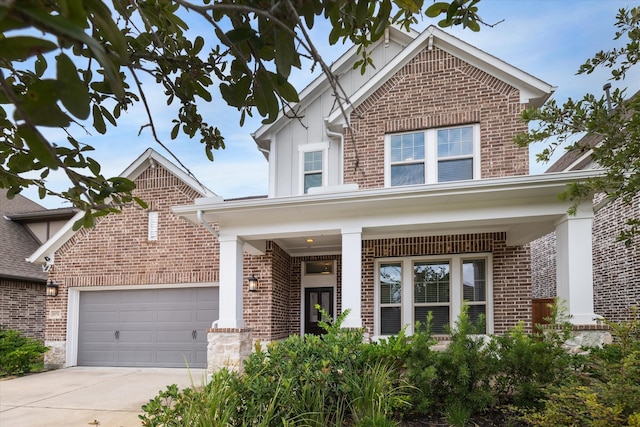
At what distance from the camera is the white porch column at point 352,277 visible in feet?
24.1

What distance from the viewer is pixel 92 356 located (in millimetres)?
11391

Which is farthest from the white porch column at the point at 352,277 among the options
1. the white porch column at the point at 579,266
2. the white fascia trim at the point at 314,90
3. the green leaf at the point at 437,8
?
the green leaf at the point at 437,8

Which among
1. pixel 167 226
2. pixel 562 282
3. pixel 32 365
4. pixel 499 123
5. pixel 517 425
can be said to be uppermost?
pixel 499 123

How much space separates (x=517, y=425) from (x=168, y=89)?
4369 millimetres

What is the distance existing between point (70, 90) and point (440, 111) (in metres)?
9.17

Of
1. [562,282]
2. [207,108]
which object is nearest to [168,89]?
[207,108]

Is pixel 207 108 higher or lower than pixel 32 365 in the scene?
higher

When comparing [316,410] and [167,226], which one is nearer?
[316,410]

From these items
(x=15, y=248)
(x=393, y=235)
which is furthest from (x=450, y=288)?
(x=15, y=248)

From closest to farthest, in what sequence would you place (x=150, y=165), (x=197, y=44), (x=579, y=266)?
1. (x=197, y=44)
2. (x=579, y=266)
3. (x=150, y=165)

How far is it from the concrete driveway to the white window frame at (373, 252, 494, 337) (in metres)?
4.15

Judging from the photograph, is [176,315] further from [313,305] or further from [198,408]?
[198,408]

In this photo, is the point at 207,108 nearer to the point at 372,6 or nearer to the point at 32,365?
the point at 372,6

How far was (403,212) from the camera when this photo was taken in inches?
295
